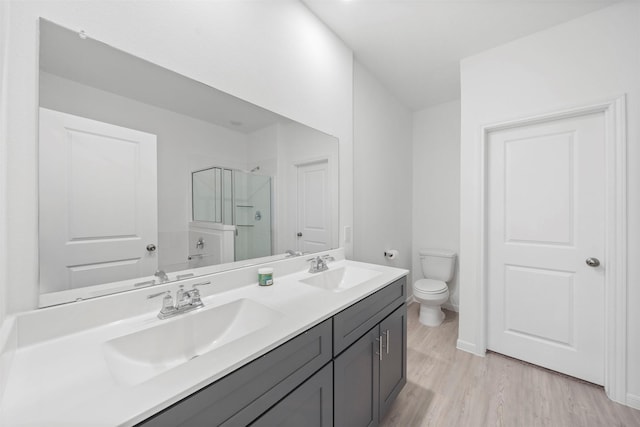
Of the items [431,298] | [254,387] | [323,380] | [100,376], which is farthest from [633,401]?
[100,376]

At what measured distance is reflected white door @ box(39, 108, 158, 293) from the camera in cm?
81

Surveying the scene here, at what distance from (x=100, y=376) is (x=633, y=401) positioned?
277 centimetres

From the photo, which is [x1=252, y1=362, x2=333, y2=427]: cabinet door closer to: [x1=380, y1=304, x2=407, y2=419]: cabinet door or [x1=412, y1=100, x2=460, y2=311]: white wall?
[x1=380, y1=304, x2=407, y2=419]: cabinet door

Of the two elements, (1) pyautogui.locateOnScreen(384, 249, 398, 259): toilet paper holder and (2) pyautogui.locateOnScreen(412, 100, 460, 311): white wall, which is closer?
(1) pyautogui.locateOnScreen(384, 249, 398, 259): toilet paper holder

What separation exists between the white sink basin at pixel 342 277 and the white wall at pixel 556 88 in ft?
3.75

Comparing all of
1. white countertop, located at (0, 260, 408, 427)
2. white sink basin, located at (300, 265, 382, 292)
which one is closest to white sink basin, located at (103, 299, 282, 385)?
white countertop, located at (0, 260, 408, 427)

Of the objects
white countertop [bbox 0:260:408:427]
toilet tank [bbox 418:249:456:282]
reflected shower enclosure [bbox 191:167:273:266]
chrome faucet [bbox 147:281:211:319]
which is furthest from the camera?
toilet tank [bbox 418:249:456:282]

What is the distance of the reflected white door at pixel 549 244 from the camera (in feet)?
5.80

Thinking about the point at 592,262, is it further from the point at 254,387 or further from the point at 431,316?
the point at 254,387

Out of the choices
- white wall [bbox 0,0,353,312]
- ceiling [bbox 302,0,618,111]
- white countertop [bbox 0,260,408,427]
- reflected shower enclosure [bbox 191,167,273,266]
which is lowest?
white countertop [bbox 0,260,408,427]

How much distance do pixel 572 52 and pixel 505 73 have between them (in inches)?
15.2

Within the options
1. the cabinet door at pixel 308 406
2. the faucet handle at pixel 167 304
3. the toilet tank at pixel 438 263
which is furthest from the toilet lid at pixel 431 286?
the faucet handle at pixel 167 304

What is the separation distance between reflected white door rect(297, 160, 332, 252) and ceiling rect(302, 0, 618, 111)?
106 cm

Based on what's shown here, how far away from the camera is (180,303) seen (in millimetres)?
979
